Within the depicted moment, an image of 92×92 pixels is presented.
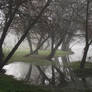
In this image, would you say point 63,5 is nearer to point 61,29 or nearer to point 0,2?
point 61,29

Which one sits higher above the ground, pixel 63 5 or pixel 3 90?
pixel 63 5

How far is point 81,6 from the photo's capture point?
21109mm

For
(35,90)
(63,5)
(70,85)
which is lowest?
(70,85)

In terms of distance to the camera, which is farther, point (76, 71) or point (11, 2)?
point (76, 71)

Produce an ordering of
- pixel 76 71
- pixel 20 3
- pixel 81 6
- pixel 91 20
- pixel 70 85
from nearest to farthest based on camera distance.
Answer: pixel 70 85
pixel 20 3
pixel 76 71
pixel 81 6
pixel 91 20

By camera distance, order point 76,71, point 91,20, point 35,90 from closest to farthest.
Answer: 1. point 35,90
2. point 76,71
3. point 91,20

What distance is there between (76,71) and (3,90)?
10.7 m

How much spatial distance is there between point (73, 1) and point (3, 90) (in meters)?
16.2

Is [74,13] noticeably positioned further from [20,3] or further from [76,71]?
[20,3]

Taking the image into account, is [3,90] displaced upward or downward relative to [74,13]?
downward

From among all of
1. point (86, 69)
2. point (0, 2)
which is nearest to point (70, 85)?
point (86, 69)

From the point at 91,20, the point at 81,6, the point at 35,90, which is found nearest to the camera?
the point at 35,90

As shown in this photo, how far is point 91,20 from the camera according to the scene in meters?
26.1

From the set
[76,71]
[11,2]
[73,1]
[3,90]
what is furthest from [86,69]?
[3,90]
